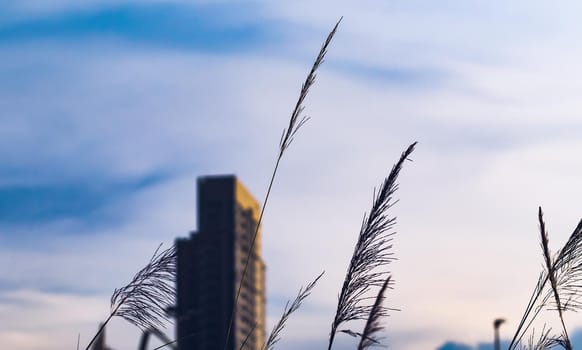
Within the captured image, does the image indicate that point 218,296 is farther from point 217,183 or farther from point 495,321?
point 495,321

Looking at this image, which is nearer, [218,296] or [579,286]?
[579,286]

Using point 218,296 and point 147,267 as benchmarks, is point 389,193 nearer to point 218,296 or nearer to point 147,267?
point 147,267

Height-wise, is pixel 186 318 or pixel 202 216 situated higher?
pixel 202 216

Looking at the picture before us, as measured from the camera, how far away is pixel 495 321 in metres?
44.2

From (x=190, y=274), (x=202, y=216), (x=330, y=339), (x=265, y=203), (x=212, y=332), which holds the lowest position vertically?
(x=330, y=339)

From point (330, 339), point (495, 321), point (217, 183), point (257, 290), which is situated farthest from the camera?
point (257, 290)

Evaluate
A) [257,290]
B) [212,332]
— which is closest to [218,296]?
[212,332]

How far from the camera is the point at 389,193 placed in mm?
4555

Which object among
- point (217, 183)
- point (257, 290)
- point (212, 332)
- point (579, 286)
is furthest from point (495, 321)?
point (257, 290)

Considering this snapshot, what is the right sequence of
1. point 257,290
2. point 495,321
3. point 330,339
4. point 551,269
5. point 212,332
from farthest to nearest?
point 257,290
point 212,332
point 495,321
point 551,269
point 330,339

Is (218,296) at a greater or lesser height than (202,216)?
lesser

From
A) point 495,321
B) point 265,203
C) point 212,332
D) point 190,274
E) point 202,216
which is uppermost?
point 202,216

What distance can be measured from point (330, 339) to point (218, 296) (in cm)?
12846

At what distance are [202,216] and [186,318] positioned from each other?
128 meters
